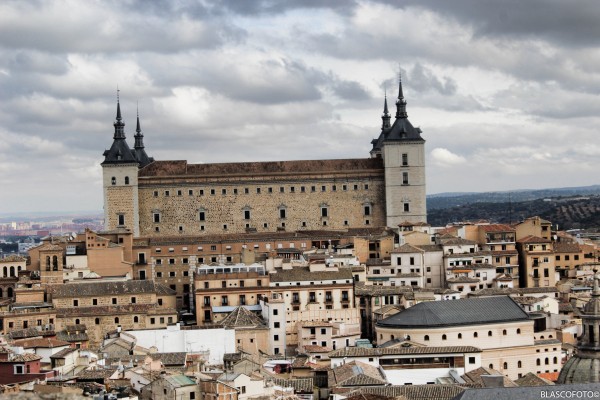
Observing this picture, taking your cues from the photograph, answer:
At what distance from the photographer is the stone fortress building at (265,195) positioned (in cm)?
8900

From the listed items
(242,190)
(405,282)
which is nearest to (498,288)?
(405,282)

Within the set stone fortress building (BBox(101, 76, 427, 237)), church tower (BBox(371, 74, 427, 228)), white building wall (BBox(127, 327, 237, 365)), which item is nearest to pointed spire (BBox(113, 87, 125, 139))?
stone fortress building (BBox(101, 76, 427, 237))

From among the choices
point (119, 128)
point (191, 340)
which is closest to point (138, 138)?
point (119, 128)

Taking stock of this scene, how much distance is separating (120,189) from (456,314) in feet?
129

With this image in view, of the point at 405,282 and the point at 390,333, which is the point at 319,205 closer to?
the point at 405,282

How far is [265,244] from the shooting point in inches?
3233

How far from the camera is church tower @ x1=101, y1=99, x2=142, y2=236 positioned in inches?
3484

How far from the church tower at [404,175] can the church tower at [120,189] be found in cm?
1807

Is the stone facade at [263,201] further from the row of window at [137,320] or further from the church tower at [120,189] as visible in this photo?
the row of window at [137,320]

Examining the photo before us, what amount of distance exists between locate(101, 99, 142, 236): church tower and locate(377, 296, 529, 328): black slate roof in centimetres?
3553

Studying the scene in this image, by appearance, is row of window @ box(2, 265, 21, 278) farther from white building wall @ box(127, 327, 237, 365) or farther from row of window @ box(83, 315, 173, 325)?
white building wall @ box(127, 327, 237, 365)

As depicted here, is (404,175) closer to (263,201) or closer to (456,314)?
(263,201)

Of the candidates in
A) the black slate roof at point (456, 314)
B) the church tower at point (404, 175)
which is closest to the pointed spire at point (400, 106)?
the church tower at point (404, 175)

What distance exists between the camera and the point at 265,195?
89875 mm
